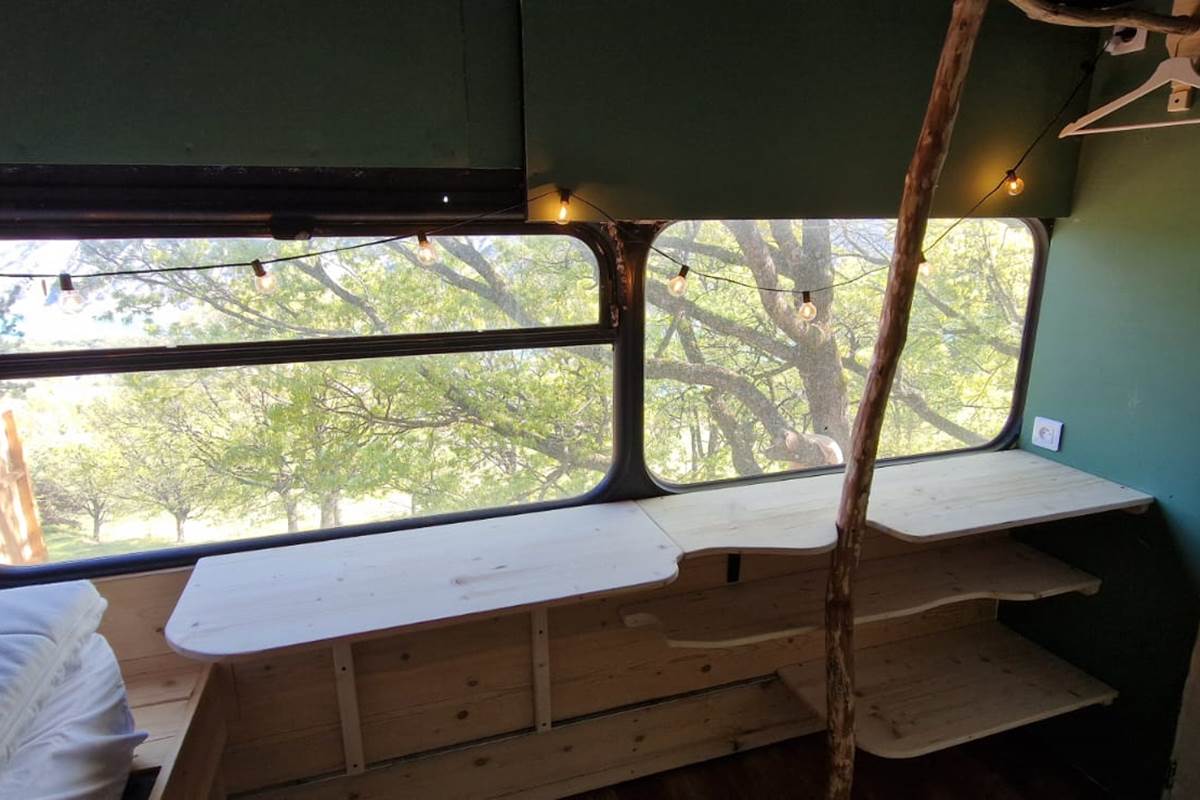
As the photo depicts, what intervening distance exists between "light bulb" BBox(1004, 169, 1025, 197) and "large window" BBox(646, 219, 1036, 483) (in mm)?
203

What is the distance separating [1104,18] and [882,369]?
0.89 metres

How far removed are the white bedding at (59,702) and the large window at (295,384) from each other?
1.21 ft

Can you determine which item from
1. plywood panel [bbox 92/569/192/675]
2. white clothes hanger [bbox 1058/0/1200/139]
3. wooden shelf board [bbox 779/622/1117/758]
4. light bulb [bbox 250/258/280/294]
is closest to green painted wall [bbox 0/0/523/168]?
light bulb [bbox 250/258/280/294]

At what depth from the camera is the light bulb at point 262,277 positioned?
1.46 m

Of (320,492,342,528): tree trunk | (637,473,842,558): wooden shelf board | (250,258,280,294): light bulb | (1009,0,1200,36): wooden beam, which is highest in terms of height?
(1009,0,1200,36): wooden beam

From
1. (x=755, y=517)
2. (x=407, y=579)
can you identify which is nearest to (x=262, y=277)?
(x=407, y=579)

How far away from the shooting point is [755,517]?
5.98 feet

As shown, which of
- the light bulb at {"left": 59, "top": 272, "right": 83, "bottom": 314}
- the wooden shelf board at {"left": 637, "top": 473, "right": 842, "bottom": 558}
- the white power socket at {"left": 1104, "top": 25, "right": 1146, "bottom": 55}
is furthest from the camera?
the white power socket at {"left": 1104, "top": 25, "right": 1146, "bottom": 55}

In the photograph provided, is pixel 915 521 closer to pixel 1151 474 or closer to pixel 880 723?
pixel 880 723

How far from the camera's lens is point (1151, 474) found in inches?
75.3

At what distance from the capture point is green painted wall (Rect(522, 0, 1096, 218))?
1.50 meters

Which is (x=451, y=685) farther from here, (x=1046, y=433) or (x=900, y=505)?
(x=1046, y=433)

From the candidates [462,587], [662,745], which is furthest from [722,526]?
[662,745]

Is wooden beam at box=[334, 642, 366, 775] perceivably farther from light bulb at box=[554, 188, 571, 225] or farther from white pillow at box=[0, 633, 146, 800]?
light bulb at box=[554, 188, 571, 225]
